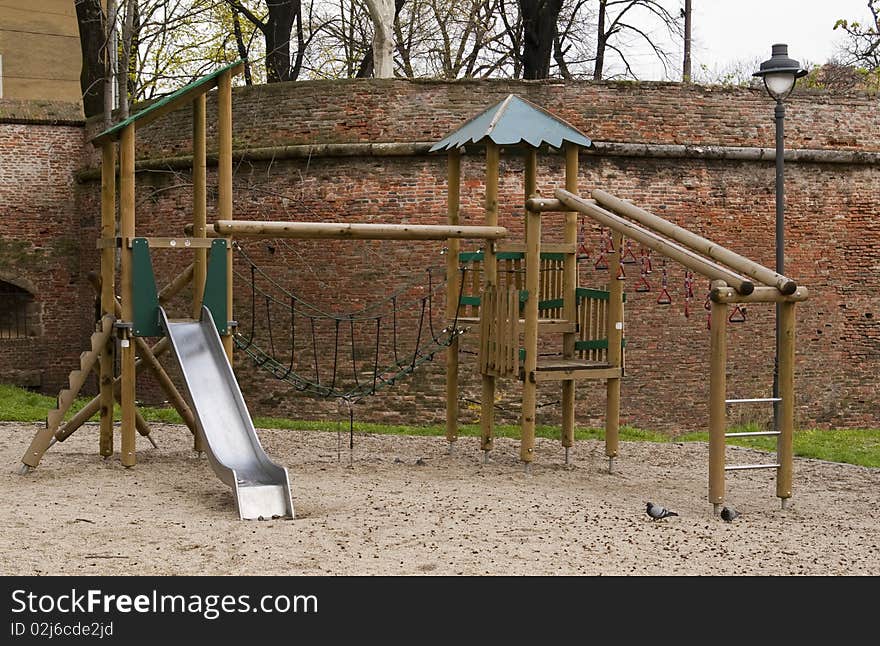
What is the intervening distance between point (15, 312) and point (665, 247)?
12.3 meters

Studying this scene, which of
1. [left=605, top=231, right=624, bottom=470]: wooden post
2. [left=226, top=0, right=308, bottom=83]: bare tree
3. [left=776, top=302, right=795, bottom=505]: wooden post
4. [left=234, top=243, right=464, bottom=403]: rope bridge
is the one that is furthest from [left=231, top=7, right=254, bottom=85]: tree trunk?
[left=776, top=302, right=795, bottom=505]: wooden post

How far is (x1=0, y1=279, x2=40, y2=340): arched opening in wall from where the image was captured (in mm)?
17391

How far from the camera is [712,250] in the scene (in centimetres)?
818

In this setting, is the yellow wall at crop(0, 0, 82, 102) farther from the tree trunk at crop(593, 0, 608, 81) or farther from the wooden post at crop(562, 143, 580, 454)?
the wooden post at crop(562, 143, 580, 454)

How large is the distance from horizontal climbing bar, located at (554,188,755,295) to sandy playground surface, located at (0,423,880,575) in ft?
5.34

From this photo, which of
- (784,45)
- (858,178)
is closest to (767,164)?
(858,178)

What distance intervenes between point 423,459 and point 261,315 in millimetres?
5249

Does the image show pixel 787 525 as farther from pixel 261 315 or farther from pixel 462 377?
pixel 261 315

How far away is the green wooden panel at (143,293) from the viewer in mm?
9312

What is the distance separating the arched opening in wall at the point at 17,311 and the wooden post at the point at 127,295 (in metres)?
8.61

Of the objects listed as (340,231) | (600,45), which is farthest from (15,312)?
(600,45)

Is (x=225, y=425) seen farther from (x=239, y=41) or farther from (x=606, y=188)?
(x=239, y=41)

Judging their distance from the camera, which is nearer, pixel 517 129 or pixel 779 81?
pixel 517 129

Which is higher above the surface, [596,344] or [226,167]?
[226,167]
